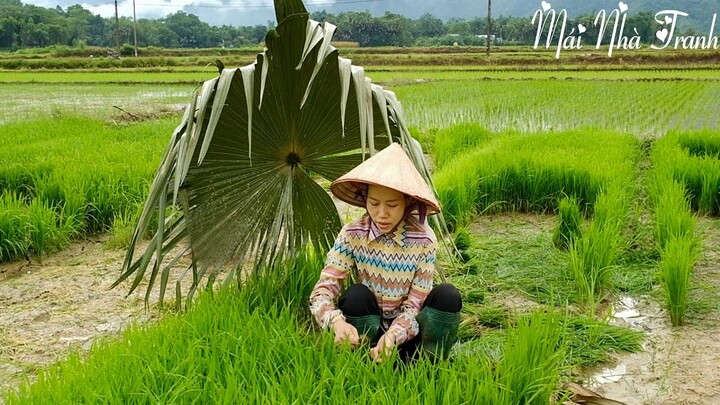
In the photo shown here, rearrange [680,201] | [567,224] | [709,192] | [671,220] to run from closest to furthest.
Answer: [671,220], [567,224], [680,201], [709,192]

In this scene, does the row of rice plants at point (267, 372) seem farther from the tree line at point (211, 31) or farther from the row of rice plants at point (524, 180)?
the tree line at point (211, 31)

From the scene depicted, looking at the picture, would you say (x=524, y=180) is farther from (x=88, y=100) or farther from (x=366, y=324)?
(x=88, y=100)

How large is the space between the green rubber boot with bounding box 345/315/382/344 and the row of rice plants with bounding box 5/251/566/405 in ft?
0.31

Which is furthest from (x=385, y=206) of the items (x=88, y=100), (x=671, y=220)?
(x=88, y=100)

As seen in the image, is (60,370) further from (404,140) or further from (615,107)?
(615,107)

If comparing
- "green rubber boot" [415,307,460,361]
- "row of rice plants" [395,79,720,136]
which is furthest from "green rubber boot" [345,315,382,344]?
"row of rice plants" [395,79,720,136]

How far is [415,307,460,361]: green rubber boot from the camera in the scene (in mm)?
2092

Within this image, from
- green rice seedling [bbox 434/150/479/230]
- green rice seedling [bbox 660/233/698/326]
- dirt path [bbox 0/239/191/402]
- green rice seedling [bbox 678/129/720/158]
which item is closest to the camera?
dirt path [bbox 0/239/191/402]

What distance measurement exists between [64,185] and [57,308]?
5.25ft

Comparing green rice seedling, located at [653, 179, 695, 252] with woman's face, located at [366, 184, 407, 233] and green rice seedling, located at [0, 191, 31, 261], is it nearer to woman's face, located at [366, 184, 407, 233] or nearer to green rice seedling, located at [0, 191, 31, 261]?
woman's face, located at [366, 184, 407, 233]

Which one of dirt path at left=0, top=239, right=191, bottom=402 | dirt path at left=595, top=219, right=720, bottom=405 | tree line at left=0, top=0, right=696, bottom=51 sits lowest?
dirt path at left=0, top=239, right=191, bottom=402

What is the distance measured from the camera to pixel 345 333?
6.65 feet

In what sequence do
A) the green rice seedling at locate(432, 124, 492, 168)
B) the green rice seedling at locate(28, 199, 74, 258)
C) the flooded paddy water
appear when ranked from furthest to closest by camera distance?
1. the flooded paddy water
2. the green rice seedling at locate(432, 124, 492, 168)
3. the green rice seedling at locate(28, 199, 74, 258)

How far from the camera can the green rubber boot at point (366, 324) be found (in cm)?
213
